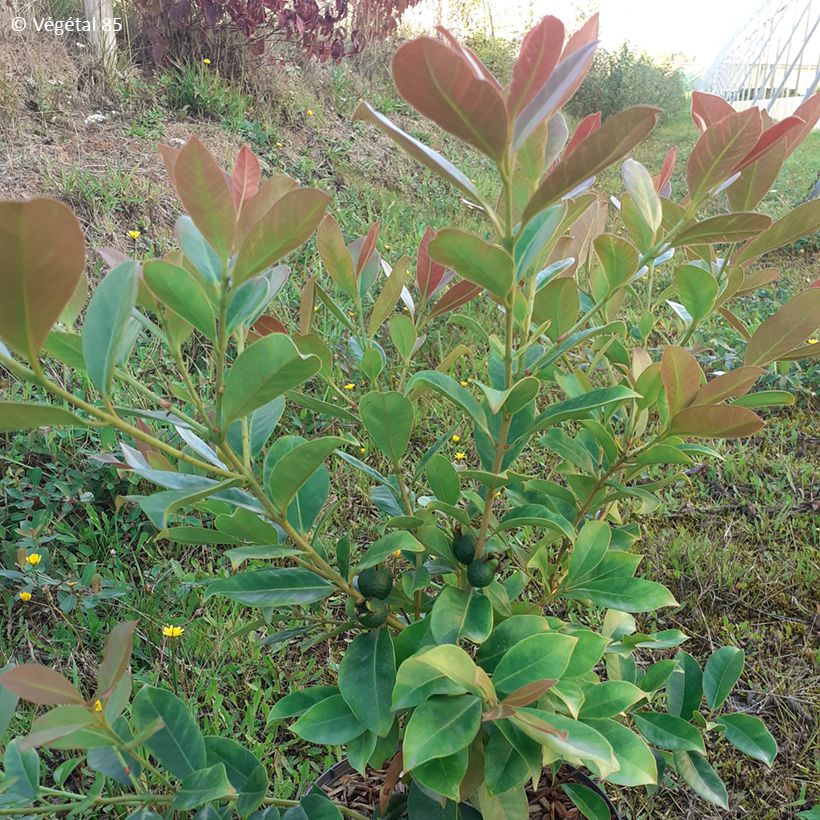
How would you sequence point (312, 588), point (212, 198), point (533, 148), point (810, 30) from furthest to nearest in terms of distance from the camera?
point (810, 30) → point (312, 588) → point (533, 148) → point (212, 198)

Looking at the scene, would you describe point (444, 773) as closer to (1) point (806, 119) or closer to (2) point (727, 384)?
(2) point (727, 384)

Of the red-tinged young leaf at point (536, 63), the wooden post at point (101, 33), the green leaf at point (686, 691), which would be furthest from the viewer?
the wooden post at point (101, 33)

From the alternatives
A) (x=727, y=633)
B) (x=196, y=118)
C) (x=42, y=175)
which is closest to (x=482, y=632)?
(x=727, y=633)

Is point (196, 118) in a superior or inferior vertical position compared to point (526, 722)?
superior

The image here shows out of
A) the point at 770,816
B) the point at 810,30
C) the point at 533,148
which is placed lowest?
the point at 770,816

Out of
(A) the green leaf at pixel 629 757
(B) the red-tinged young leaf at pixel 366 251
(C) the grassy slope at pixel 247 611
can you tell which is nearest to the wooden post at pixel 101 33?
(C) the grassy slope at pixel 247 611

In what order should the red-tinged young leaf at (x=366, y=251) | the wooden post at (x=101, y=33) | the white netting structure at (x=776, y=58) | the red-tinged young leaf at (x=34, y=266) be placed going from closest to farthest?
the red-tinged young leaf at (x=34, y=266), the red-tinged young leaf at (x=366, y=251), the wooden post at (x=101, y=33), the white netting structure at (x=776, y=58)

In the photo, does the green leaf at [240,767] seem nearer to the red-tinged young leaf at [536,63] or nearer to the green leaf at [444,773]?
the green leaf at [444,773]

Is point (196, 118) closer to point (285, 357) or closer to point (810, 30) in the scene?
point (285, 357)

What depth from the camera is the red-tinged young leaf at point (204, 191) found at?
0.49m

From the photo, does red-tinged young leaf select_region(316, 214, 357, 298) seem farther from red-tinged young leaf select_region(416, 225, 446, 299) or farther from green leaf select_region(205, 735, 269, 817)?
green leaf select_region(205, 735, 269, 817)

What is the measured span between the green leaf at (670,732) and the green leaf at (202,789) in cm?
53

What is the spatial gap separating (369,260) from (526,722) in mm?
569

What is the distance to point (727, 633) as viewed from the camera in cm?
176
